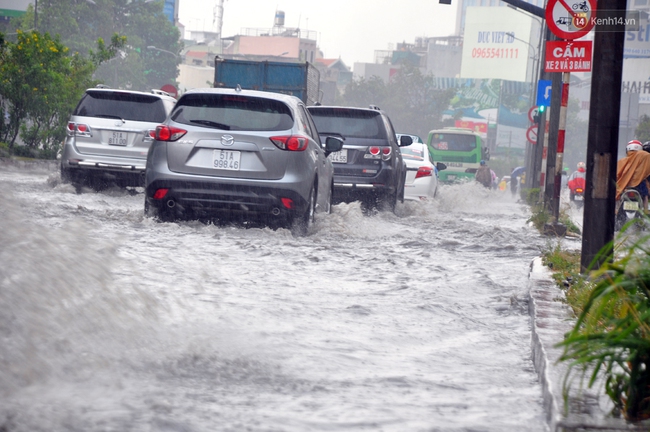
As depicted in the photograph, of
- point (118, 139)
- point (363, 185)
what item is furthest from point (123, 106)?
point (363, 185)

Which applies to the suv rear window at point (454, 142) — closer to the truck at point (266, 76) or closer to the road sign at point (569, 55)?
the truck at point (266, 76)

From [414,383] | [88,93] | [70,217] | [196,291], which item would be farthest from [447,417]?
[88,93]

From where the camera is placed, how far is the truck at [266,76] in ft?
75.8

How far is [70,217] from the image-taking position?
10914 millimetres

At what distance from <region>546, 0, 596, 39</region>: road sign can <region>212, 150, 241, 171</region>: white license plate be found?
3981mm

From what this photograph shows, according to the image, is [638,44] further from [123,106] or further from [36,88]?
[123,106]

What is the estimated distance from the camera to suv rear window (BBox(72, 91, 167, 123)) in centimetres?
1552

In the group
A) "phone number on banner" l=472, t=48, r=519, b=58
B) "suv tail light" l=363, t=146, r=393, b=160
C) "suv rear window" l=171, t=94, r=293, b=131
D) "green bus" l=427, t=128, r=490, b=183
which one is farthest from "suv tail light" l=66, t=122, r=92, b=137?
"phone number on banner" l=472, t=48, r=519, b=58

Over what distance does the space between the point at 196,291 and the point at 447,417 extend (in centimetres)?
303

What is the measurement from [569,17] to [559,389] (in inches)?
335

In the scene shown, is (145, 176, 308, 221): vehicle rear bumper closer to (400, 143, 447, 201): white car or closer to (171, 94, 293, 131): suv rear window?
(171, 94, 293, 131): suv rear window

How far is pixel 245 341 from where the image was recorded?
5.08 m

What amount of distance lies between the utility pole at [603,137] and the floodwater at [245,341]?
77cm

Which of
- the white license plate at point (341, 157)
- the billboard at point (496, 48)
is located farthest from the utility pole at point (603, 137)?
the billboard at point (496, 48)
